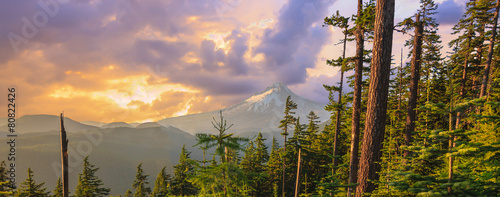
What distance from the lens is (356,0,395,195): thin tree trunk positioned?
657cm

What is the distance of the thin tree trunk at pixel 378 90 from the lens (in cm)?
657

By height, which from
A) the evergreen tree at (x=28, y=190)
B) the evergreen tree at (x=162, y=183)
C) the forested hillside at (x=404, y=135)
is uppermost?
the forested hillside at (x=404, y=135)

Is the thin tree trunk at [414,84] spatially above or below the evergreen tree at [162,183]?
above

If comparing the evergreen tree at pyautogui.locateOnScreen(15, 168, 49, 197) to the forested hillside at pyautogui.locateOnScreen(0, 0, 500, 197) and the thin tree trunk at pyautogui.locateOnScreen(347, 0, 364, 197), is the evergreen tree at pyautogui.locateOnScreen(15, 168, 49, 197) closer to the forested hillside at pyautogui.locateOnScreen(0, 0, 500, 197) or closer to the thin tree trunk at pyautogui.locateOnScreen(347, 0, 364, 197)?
the forested hillside at pyautogui.locateOnScreen(0, 0, 500, 197)

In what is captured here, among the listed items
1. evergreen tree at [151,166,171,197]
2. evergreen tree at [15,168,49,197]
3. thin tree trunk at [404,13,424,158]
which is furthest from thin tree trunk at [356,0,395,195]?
evergreen tree at [15,168,49,197]

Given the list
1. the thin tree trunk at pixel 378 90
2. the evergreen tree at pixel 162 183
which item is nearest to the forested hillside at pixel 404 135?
the thin tree trunk at pixel 378 90

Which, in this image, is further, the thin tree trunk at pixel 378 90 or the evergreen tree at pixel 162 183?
the evergreen tree at pixel 162 183

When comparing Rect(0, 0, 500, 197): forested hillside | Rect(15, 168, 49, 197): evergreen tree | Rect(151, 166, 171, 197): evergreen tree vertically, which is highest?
Rect(0, 0, 500, 197): forested hillside

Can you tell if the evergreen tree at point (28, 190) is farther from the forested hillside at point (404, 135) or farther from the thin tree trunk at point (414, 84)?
the thin tree trunk at point (414, 84)

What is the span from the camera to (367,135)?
6.74 metres

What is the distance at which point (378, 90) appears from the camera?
262 inches

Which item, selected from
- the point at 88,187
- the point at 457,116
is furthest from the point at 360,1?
the point at 88,187

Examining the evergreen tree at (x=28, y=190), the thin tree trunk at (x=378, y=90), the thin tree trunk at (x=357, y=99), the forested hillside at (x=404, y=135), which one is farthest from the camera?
the evergreen tree at (x=28, y=190)

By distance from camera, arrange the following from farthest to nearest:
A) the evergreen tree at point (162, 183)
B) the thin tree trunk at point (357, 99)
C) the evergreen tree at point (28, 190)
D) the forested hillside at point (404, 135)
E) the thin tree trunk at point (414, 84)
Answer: the evergreen tree at point (162, 183)
the evergreen tree at point (28, 190)
the thin tree trunk at point (414, 84)
the thin tree trunk at point (357, 99)
the forested hillside at point (404, 135)
